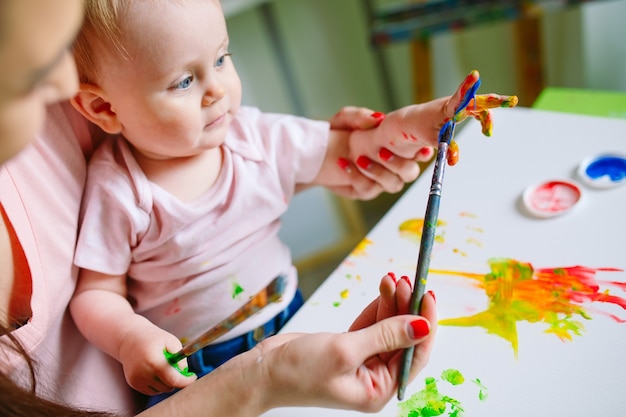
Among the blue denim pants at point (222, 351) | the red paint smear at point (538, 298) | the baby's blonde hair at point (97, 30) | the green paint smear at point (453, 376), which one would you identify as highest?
the baby's blonde hair at point (97, 30)

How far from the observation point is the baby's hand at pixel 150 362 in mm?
693

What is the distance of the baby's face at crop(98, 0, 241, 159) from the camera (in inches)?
27.1

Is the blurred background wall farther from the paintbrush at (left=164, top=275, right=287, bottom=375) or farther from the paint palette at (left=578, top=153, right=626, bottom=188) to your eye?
the paintbrush at (left=164, top=275, right=287, bottom=375)

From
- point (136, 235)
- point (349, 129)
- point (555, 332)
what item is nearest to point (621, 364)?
point (555, 332)

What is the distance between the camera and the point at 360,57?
2213 mm

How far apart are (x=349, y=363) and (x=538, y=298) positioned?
0.29 metres

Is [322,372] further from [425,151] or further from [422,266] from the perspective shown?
[425,151]

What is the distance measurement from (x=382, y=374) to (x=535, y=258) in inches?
11.7

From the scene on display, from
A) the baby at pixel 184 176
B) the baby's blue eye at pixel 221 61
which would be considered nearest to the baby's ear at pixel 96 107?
the baby at pixel 184 176

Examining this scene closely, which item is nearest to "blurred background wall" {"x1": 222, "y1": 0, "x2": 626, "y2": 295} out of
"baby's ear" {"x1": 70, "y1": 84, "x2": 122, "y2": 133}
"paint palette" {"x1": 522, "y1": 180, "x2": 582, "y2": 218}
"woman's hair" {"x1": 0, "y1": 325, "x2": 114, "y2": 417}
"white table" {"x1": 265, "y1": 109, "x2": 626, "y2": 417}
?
"white table" {"x1": 265, "y1": 109, "x2": 626, "y2": 417}

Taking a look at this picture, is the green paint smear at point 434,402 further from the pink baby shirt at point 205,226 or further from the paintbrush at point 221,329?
the pink baby shirt at point 205,226

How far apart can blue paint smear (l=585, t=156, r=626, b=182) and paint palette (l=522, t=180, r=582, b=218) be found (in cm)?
4

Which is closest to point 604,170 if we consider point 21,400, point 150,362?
point 150,362

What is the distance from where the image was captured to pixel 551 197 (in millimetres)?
835
